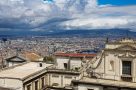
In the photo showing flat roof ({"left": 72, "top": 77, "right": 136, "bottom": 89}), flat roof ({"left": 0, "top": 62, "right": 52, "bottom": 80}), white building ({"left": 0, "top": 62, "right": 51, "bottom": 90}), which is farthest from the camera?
flat roof ({"left": 0, "top": 62, "right": 52, "bottom": 80})

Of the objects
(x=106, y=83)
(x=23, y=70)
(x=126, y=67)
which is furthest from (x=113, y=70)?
(x=23, y=70)

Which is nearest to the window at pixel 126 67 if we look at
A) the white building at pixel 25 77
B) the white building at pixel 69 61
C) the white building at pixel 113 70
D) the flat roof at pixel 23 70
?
the white building at pixel 113 70

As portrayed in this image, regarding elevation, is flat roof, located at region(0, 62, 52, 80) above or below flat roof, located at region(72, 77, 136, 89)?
above

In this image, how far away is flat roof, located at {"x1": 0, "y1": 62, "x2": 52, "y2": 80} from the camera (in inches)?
1692

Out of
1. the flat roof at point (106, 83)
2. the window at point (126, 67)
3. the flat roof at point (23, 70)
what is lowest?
the flat roof at point (106, 83)

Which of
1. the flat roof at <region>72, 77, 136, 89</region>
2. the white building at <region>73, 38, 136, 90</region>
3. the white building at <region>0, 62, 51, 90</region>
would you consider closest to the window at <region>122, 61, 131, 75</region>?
the white building at <region>73, 38, 136, 90</region>

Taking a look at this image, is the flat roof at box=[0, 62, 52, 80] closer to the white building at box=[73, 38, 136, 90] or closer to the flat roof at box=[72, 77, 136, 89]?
the white building at box=[73, 38, 136, 90]

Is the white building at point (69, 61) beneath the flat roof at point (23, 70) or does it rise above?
above

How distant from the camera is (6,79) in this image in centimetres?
4150

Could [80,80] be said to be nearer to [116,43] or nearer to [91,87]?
[91,87]

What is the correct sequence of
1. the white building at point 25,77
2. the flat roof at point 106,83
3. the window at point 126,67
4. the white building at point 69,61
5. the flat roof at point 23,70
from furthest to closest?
the white building at point 69,61, the flat roof at point 23,70, the white building at point 25,77, the window at point 126,67, the flat roof at point 106,83

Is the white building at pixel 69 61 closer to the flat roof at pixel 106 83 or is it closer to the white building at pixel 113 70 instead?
the white building at pixel 113 70

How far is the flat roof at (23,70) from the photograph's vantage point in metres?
43.0

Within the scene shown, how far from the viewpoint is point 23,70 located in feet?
154
